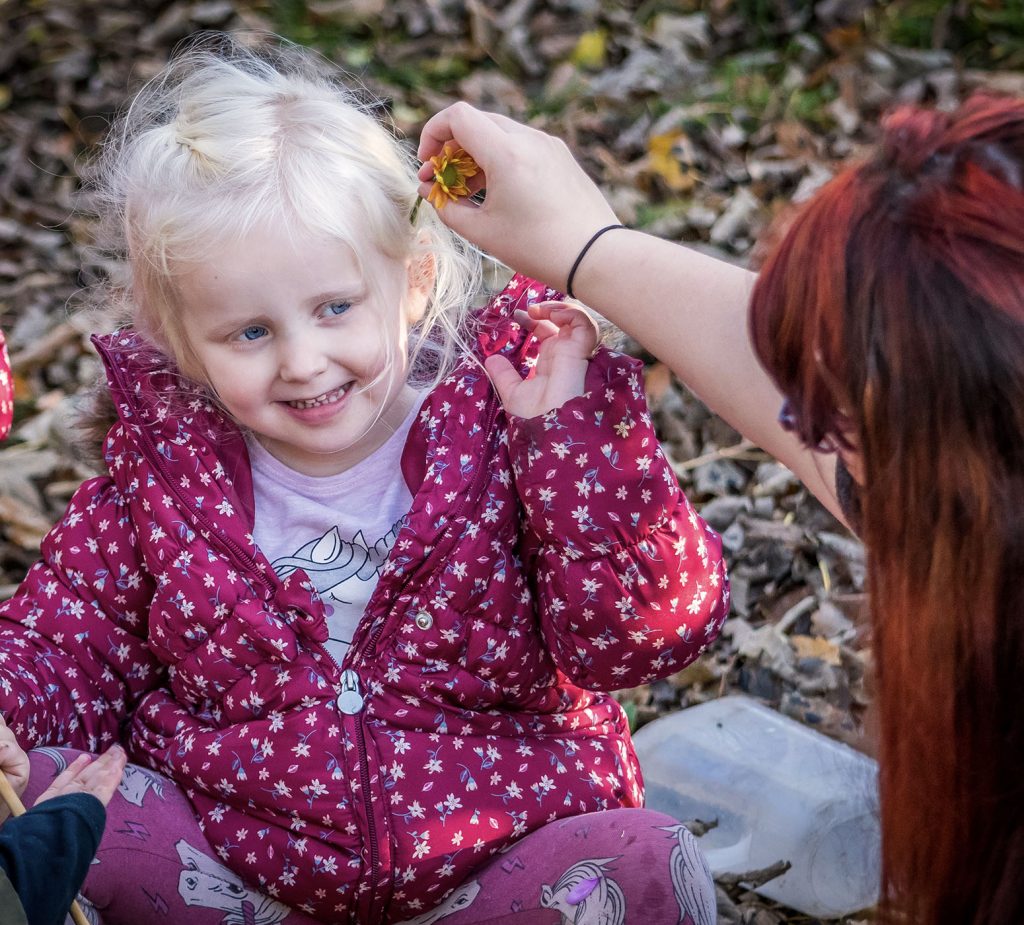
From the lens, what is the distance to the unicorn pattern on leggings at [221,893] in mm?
1865

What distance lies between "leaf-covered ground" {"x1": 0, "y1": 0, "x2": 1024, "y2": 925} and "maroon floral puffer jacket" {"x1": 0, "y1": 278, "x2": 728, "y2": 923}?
2.59 ft

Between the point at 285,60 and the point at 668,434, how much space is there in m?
1.37

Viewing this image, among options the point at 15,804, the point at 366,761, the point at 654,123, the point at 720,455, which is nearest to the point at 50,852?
the point at 15,804

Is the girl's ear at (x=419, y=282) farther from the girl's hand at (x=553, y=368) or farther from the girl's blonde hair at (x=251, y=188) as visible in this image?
the girl's hand at (x=553, y=368)

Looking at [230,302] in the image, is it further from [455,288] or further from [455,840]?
[455,840]

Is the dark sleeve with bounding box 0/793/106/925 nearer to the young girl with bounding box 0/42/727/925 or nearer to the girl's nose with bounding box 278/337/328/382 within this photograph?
the young girl with bounding box 0/42/727/925

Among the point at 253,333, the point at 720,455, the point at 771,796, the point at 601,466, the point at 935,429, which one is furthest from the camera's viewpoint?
the point at 720,455

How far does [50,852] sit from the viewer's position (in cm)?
142

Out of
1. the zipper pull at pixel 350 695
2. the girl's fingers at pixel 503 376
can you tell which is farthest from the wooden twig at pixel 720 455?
the zipper pull at pixel 350 695

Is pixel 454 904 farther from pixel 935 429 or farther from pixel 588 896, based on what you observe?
pixel 935 429

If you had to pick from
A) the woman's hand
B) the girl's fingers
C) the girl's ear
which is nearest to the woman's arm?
the woman's hand

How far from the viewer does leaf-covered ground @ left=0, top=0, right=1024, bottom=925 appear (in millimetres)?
2762

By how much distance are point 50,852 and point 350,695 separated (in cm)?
50

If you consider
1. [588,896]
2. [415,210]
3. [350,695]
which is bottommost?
[588,896]
